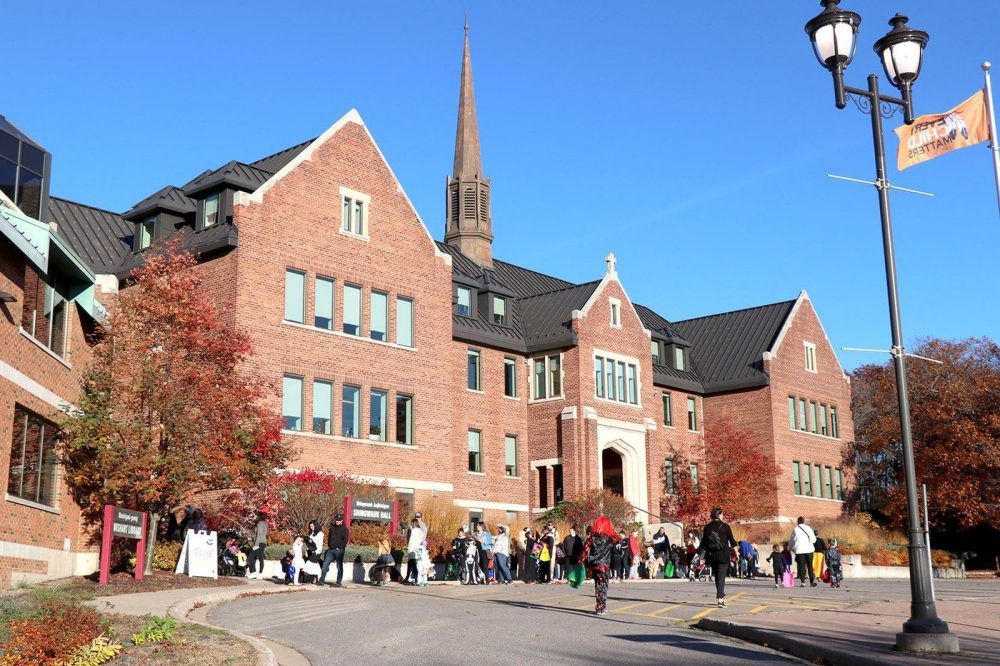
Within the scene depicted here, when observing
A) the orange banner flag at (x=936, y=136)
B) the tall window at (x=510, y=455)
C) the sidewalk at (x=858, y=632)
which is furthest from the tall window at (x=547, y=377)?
the orange banner flag at (x=936, y=136)

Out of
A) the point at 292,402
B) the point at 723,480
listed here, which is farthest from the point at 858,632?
the point at 723,480

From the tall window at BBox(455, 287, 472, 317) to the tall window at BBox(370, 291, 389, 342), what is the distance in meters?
5.94

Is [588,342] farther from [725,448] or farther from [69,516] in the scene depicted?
[69,516]

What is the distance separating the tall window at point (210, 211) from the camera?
36.9 metres

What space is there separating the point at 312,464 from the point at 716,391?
26162 millimetres

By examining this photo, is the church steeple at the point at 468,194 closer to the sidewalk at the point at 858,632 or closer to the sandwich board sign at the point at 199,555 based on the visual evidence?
the sandwich board sign at the point at 199,555

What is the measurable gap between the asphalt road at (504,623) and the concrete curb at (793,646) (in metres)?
0.24

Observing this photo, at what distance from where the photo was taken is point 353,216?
3856cm

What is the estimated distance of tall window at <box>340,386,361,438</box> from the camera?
3719 centimetres

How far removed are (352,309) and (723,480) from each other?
68.0 feet

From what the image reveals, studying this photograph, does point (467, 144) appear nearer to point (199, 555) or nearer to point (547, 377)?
point (547, 377)

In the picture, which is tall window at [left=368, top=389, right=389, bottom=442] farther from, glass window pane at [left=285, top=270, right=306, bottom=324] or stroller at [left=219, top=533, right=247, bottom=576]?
stroller at [left=219, top=533, right=247, bottom=576]

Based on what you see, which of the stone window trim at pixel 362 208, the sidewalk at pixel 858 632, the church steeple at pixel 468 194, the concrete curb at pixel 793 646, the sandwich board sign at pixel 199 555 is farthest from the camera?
the church steeple at pixel 468 194

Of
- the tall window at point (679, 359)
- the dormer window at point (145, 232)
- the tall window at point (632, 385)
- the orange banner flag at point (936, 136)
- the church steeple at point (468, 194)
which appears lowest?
the orange banner flag at point (936, 136)
